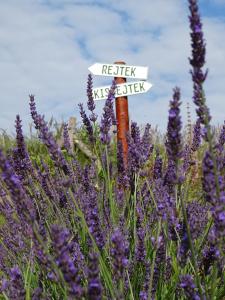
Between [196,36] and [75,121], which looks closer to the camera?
[196,36]

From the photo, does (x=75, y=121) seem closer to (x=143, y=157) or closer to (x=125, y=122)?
(x=125, y=122)

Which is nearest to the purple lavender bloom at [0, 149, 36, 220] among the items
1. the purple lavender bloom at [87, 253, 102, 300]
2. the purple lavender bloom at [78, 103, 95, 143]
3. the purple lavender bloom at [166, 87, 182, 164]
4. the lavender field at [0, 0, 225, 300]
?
the lavender field at [0, 0, 225, 300]

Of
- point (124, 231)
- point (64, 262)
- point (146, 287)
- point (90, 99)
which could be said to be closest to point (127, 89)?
point (90, 99)

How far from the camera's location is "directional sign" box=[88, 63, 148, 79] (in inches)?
238

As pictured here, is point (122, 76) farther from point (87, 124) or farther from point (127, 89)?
point (87, 124)

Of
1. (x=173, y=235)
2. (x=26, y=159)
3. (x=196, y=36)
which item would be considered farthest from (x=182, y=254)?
(x=26, y=159)

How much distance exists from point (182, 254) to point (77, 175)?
2.24 m

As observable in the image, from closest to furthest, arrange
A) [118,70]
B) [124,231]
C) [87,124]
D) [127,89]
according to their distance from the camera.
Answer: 1. [124,231]
2. [87,124]
3. [127,89]
4. [118,70]

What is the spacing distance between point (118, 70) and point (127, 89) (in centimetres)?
28

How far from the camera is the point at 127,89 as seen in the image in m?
6.20

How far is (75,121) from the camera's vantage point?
35.8ft

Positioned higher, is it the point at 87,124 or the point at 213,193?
the point at 87,124

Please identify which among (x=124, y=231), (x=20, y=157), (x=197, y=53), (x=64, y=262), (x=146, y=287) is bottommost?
(x=146, y=287)

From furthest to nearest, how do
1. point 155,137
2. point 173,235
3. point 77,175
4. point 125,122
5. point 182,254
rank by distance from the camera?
point 155,137, point 125,122, point 77,175, point 173,235, point 182,254
